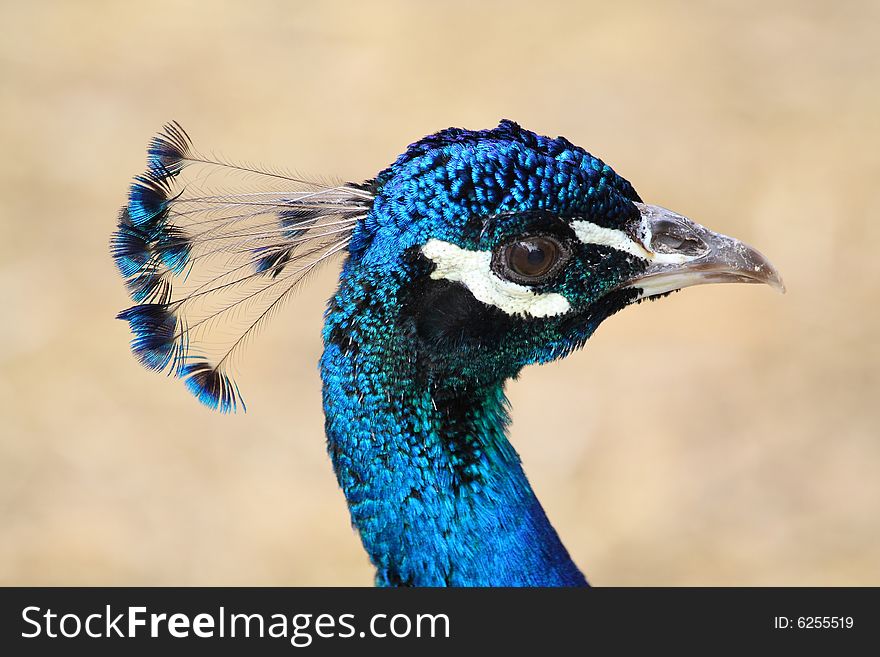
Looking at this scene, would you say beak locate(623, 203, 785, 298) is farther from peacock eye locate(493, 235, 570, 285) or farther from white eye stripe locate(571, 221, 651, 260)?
peacock eye locate(493, 235, 570, 285)

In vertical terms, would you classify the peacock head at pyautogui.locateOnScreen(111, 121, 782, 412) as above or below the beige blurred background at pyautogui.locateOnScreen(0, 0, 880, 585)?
below

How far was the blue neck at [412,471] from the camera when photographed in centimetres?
160

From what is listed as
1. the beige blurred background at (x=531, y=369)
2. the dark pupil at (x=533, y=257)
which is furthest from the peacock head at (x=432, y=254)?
the beige blurred background at (x=531, y=369)

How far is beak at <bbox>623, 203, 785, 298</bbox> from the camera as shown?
1.65 m

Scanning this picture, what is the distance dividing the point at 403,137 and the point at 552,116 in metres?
0.74

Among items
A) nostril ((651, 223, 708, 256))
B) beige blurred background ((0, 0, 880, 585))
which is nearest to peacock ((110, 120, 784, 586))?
nostril ((651, 223, 708, 256))

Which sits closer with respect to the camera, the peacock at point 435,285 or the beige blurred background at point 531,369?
the peacock at point 435,285

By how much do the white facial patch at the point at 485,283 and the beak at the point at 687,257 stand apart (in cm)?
14

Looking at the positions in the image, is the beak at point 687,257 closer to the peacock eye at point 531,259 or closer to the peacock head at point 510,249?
the peacock head at point 510,249

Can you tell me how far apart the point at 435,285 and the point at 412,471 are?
0.27 meters

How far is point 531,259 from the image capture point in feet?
5.23

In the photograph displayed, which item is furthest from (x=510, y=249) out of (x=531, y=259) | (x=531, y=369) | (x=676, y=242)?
(x=531, y=369)

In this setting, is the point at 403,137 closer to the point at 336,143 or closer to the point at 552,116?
the point at 336,143

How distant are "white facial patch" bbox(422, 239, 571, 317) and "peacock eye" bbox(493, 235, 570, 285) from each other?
0.04 feet
